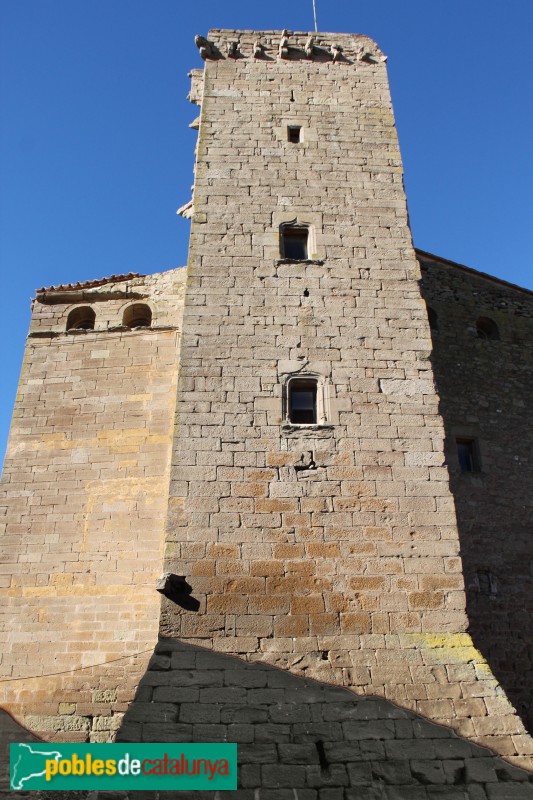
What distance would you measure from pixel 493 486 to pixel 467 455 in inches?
27.0

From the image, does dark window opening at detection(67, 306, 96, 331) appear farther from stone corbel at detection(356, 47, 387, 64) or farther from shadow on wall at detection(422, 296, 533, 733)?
shadow on wall at detection(422, 296, 533, 733)

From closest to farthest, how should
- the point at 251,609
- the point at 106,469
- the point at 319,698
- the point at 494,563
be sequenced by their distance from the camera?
the point at 319,698 < the point at 251,609 < the point at 106,469 < the point at 494,563

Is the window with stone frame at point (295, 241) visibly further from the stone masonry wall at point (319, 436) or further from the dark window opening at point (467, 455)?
the dark window opening at point (467, 455)

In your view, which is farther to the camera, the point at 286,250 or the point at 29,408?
the point at 29,408

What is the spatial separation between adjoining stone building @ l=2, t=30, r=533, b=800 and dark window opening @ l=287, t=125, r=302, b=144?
0.09 ft

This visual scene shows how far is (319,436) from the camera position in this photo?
6941mm

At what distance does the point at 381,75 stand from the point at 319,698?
8.90m

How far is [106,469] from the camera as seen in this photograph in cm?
907

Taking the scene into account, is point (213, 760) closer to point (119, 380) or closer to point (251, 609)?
point (251, 609)

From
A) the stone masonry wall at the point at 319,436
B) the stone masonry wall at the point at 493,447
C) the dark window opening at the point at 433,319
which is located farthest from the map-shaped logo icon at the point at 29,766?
the dark window opening at the point at 433,319

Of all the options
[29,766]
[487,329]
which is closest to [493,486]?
[487,329]

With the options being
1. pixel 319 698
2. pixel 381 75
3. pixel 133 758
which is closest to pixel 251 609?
pixel 319 698

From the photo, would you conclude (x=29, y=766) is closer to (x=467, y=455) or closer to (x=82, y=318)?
(x=82, y=318)

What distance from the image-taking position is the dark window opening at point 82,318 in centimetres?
1085
